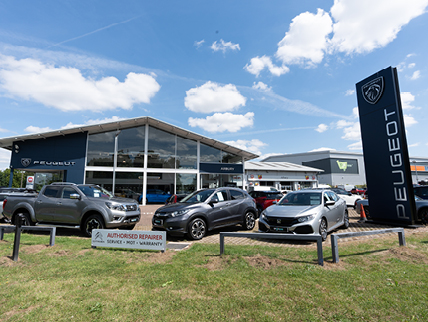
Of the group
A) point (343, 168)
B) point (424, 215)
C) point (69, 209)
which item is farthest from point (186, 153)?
point (343, 168)

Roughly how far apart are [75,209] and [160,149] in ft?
52.5

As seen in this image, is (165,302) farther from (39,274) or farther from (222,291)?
(39,274)

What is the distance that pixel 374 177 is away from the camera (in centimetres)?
1058

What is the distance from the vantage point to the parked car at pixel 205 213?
7648 millimetres

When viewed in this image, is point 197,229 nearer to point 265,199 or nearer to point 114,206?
point 114,206

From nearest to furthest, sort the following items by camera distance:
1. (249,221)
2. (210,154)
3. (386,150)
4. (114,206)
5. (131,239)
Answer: (131,239)
(114,206)
(249,221)
(386,150)
(210,154)

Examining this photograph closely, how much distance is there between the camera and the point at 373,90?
10.6m

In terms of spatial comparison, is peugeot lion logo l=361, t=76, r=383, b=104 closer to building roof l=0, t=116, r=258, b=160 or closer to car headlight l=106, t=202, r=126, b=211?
car headlight l=106, t=202, r=126, b=211

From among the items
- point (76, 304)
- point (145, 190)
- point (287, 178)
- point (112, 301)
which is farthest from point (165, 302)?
point (287, 178)

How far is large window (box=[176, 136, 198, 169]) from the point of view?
2483 centimetres

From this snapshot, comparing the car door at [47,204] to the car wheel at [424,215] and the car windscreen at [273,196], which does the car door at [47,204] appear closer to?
the car windscreen at [273,196]

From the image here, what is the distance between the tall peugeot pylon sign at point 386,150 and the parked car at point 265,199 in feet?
15.8

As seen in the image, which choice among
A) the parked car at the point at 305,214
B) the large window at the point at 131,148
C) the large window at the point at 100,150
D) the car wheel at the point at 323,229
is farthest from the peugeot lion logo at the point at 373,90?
the large window at the point at 100,150

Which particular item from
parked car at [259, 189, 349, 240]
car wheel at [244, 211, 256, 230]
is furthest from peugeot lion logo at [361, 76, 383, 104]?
car wheel at [244, 211, 256, 230]
